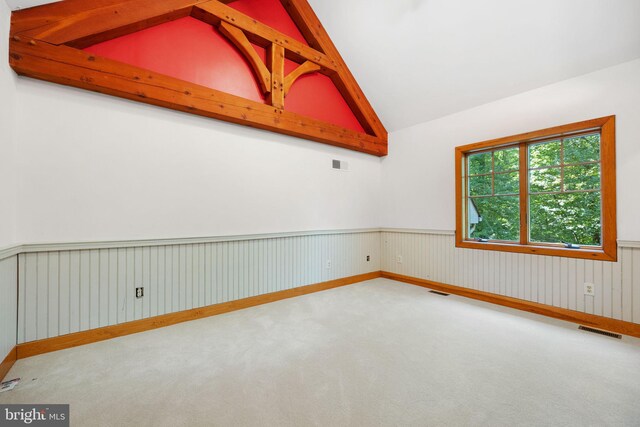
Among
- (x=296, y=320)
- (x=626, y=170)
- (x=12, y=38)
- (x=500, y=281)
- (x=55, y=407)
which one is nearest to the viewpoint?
(x=55, y=407)

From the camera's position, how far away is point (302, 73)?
3.74 m

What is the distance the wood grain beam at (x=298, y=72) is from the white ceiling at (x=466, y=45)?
0.59 m

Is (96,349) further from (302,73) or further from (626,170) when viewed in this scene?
(626,170)

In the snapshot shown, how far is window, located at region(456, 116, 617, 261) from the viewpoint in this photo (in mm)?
2777

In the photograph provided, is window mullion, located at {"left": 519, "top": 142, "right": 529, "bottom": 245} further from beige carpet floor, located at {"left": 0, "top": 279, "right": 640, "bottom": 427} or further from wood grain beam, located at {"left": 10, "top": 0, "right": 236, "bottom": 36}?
wood grain beam, located at {"left": 10, "top": 0, "right": 236, "bottom": 36}

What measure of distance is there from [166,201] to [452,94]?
3.81 metres

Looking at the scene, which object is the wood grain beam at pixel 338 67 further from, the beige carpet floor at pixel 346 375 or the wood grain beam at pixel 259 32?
the beige carpet floor at pixel 346 375

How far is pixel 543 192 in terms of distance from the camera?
10.6ft

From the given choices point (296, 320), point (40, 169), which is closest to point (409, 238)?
point (296, 320)

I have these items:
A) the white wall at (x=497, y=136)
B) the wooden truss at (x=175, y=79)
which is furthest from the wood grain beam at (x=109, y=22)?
the white wall at (x=497, y=136)

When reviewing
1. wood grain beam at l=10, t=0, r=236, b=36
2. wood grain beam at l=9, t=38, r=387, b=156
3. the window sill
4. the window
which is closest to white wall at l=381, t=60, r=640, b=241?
the window

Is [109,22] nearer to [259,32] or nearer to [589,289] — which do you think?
[259,32]

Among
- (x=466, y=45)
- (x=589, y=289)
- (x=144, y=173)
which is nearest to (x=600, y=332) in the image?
(x=589, y=289)

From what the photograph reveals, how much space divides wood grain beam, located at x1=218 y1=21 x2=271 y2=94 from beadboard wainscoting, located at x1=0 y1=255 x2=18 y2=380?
2.81 m
